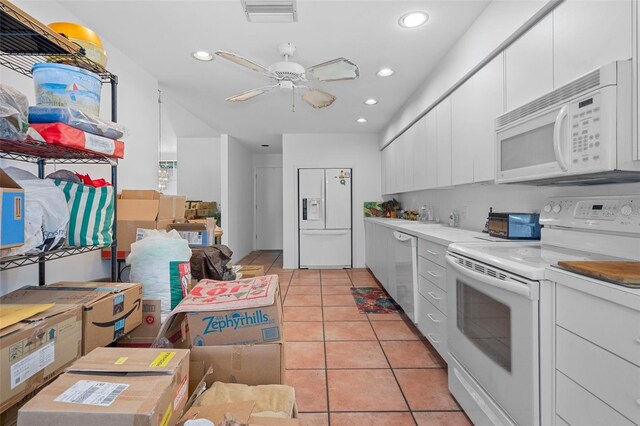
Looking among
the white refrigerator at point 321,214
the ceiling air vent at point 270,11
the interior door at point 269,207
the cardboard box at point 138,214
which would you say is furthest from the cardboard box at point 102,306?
the interior door at point 269,207

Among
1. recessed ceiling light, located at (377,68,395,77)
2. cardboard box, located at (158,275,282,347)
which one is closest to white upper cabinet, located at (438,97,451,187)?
recessed ceiling light, located at (377,68,395,77)

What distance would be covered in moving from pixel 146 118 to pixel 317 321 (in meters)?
2.59

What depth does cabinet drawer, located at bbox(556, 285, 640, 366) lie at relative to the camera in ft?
2.75

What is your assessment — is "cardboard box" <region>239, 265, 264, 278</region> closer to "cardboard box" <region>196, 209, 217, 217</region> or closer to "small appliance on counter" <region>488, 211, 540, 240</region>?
"small appliance on counter" <region>488, 211, 540, 240</region>

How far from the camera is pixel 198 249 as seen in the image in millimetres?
2209

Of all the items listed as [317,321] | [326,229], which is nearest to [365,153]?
[326,229]

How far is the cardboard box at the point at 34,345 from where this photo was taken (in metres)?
0.88

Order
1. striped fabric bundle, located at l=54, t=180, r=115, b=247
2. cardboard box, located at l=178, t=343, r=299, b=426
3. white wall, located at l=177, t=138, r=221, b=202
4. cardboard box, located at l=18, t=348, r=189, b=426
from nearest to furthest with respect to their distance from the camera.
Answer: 1. cardboard box, located at l=18, t=348, r=189, b=426
2. cardboard box, located at l=178, t=343, r=299, b=426
3. striped fabric bundle, located at l=54, t=180, r=115, b=247
4. white wall, located at l=177, t=138, r=221, b=202

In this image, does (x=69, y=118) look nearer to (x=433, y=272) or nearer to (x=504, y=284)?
(x=504, y=284)

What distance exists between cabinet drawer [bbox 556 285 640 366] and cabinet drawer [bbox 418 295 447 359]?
1.02m

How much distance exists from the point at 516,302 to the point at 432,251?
3.39 feet

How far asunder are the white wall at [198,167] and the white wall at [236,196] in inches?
24.7

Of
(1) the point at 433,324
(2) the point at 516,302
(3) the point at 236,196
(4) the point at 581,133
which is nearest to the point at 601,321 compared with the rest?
(2) the point at 516,302

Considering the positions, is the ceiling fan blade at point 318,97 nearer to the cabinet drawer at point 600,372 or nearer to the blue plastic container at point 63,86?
the blue plastic container at point 63,86
